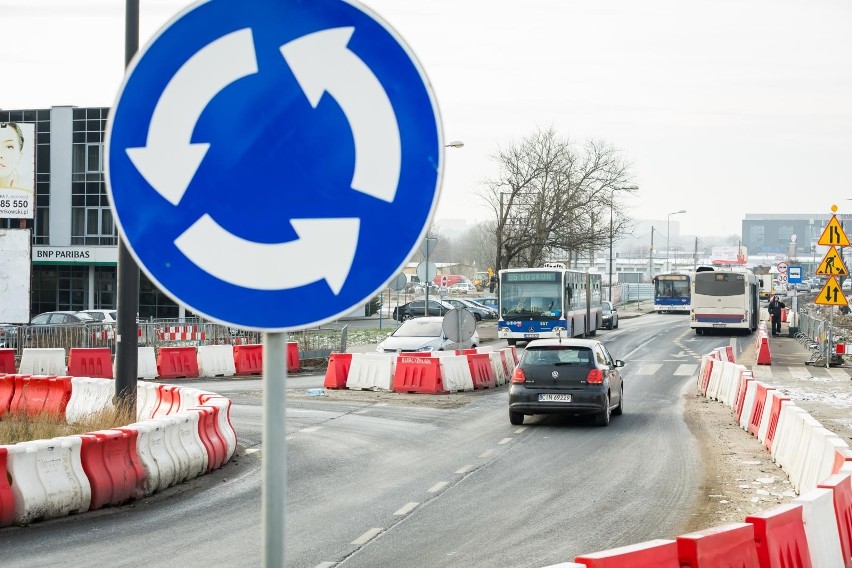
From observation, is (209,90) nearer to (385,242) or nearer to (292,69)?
(292,69)

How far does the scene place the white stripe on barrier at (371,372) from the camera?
28109 millimetres

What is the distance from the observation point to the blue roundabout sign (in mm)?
2438

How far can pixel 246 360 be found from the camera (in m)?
33.0

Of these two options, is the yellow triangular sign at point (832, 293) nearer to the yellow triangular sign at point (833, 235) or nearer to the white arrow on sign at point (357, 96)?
the yellow triangular sign at point (833, 235)

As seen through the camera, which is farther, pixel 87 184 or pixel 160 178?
pixel 87 184

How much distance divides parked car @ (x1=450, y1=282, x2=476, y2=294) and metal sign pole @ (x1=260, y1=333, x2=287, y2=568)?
135 metres

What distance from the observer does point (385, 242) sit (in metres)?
2.50

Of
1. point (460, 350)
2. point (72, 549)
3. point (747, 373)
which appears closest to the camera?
point (72, 549)

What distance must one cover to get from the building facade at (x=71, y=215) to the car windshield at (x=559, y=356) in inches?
1666


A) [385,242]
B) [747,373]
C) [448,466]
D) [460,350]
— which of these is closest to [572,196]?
[460,350]

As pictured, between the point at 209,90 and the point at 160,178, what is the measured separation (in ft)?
0.72

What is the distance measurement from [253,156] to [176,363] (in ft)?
97.2

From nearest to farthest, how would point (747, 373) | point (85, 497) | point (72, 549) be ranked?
point (72, 549) < point (85, 497) < point (747, 373)

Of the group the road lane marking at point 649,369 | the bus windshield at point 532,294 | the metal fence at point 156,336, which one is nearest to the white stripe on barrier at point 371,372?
the metal fence at point 156,336
